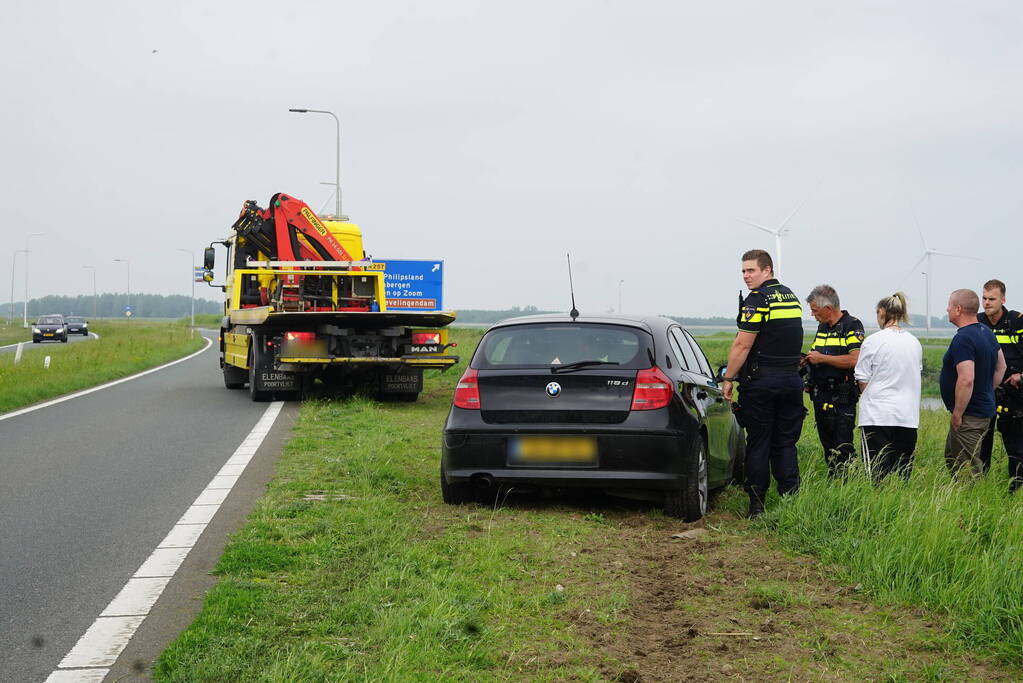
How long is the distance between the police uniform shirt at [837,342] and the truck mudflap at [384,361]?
805 centimetres

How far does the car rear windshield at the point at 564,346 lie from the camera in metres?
7.54

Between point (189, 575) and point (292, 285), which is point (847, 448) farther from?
point (292, 285)

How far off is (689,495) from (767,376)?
0.94 m

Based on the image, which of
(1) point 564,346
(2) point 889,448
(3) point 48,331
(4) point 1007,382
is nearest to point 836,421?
(2) point 889,448

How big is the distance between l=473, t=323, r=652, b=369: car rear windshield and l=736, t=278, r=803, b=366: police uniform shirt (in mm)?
686

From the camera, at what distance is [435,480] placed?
9.18 metres

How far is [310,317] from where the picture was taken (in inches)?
647

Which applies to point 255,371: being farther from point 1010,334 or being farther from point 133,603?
point 133,603

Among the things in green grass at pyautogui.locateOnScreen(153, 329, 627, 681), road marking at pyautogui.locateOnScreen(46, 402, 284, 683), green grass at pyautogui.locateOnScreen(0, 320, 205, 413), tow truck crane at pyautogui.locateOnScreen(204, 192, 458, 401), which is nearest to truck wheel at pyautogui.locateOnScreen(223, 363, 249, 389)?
tow truck crane at pyautogui.locateOnScreen(204, 192, 458, 401)

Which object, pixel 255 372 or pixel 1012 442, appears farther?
pixel 255 372

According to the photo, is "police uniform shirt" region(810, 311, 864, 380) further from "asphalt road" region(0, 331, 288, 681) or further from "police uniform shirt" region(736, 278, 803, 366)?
"asphalt road" region(0, 331, 288, 681)

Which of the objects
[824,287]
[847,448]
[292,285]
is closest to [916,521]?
[847,448]

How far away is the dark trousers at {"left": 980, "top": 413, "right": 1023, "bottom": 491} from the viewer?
8892 millimetres

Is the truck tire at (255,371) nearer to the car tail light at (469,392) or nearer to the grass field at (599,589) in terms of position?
the grass field at (599,589)
